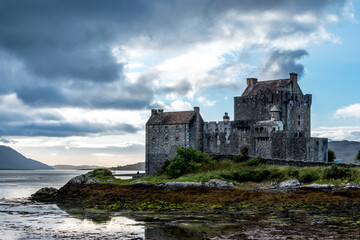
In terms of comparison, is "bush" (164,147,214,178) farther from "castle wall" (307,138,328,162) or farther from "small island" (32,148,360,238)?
"castle wall" (307,138,328,162)

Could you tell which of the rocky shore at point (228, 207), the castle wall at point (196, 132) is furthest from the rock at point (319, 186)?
the castle wall at point (196, 132)

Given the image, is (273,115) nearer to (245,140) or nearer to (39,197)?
(245,140)

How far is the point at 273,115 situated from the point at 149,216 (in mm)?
31187

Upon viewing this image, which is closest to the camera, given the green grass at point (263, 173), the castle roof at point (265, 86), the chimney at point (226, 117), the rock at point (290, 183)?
the green grass at point (263, 173)

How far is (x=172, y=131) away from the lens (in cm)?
6253

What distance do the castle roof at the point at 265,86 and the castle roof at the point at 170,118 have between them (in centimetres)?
861

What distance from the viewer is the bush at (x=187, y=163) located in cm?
5219

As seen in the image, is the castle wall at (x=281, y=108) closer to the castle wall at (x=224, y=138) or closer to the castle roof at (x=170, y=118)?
the castle wall at (x=224, y=138)

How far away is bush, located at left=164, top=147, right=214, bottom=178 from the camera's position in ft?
171

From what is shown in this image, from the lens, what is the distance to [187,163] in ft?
174

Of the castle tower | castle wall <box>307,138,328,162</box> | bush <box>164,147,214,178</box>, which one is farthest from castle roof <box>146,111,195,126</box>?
castle wall <box>307,138,328,162</box>

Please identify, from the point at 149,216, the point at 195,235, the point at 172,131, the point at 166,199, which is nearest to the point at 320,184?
the point at 166,199

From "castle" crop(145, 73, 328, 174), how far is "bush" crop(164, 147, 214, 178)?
358cm

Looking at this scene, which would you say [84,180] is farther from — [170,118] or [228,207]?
[228,207]
